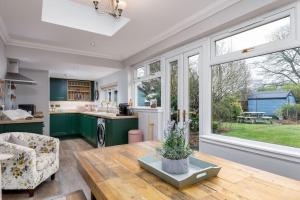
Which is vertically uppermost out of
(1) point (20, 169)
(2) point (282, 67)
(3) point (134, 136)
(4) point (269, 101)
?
(2) point (282, 67)

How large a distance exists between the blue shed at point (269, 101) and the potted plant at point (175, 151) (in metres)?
1.50

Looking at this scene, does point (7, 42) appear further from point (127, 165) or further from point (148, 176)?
point (148, 176)

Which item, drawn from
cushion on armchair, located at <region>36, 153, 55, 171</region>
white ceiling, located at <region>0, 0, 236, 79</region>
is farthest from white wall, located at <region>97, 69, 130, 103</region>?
cushion on armchair, located at <region>36, 153, 55, 171</region>

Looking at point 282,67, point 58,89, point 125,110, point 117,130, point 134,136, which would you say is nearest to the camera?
point 282,67

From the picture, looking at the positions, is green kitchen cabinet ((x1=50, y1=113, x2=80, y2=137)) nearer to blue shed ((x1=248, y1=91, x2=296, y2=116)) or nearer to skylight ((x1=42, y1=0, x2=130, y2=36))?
skylight ((x1=42, y1=0, x2=130, y2=36))

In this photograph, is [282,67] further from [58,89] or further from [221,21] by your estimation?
[58,89]

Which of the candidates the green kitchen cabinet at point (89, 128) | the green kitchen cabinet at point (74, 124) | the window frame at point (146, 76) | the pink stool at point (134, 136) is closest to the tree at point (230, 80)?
the window frame at point (146, 76)

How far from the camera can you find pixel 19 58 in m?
3.78

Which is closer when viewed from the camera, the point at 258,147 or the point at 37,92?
the point at 258,147

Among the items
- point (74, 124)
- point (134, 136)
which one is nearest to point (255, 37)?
point (134, 136)

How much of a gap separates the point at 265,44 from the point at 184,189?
1.91m

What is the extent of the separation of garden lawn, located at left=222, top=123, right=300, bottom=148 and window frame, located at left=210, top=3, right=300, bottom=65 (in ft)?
2.80

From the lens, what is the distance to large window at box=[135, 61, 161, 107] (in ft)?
12.9

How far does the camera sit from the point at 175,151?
1141mm
